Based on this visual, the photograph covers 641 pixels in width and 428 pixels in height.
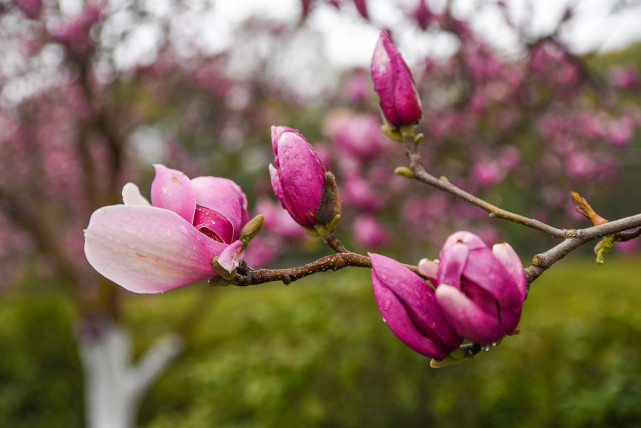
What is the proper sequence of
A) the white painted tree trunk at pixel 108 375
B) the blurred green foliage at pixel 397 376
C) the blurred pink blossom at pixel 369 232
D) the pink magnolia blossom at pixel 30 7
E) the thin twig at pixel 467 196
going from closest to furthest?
the thin twig at pixel 467 196 → the blurred pink blossom at pixel 369 232 → the blurred green foliage at pixel 397 376 → the pink magnolia blossom at pixel 30 7 → the white painted tree trunk at pixel 108 375

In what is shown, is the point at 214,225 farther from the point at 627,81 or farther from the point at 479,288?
the point at 627,81

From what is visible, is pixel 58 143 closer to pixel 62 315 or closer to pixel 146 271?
pixel 62 315

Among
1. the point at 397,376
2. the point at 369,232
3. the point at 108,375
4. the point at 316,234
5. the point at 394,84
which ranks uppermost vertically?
the point at 394,84

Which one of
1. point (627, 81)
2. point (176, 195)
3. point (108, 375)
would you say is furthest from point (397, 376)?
point (176, 195)

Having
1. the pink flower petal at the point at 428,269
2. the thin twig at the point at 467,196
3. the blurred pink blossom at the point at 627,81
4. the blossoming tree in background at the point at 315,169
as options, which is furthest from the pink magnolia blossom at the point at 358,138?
the blurred pink blossom at the point at 627,81

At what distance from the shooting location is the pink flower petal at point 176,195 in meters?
0.66

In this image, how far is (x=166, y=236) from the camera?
0.62m

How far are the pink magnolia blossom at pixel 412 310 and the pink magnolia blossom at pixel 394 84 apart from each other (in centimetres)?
27

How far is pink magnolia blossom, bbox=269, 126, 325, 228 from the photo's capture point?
0.67m

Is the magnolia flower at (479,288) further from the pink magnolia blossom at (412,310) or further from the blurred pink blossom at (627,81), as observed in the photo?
the blurred pink blossom at (627,81)

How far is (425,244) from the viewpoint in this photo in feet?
10.4

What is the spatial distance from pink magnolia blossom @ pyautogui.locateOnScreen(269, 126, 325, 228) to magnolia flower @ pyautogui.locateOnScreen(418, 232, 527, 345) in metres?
0.20

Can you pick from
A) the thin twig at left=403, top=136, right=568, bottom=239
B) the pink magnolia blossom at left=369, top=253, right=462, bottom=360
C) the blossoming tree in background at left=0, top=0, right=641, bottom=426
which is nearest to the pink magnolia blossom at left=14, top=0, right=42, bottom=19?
the blossoming tree in background at left=0, top=0, right=641, bottom=426

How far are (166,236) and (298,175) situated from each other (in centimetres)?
18
